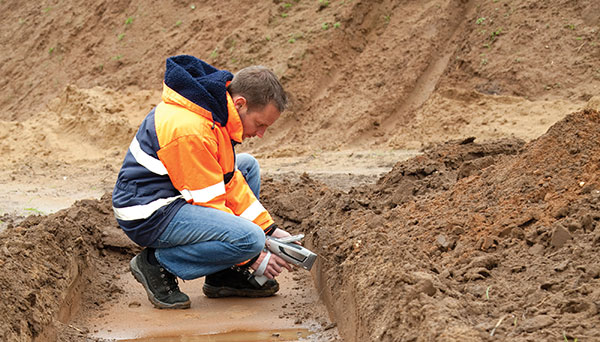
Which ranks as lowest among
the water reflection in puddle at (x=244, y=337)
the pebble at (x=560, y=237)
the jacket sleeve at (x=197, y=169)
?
the water reflection in puddle at (x=244, y=337)

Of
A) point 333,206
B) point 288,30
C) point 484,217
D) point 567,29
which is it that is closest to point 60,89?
point 288,30

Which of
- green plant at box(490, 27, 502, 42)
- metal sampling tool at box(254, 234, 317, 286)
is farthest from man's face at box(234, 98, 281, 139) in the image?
green plant at box(490, 27, 502, 42)

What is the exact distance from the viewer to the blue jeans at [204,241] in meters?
3.94

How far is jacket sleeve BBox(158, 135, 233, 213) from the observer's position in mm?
3703

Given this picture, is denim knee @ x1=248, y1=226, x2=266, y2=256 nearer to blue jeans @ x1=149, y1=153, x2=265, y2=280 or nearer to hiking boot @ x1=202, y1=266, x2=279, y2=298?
blue jeans @ x1=149, y1=153, x2=265, y2=280

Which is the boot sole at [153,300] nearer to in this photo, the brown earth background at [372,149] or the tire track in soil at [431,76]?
the brown earth background at [372,149]

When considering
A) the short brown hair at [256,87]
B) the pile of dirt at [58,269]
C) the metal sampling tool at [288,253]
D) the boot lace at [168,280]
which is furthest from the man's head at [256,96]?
the pile of dirt at [58,269]

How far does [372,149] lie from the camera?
36.7 feet

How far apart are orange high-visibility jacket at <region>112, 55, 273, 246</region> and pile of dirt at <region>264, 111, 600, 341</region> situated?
97 centimetres

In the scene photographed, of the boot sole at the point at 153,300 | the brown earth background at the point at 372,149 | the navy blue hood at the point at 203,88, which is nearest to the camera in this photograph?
the brown earth background at the point at 372,149

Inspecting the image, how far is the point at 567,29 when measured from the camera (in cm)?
1165

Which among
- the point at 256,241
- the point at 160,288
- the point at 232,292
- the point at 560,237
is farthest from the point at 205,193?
the point at 560,237

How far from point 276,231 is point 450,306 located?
1.92 meters

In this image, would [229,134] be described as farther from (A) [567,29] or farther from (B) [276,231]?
(A) [567,29]
